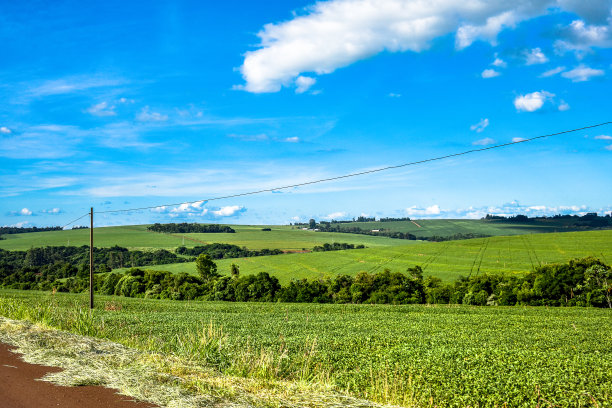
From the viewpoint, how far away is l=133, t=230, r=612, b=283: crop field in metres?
78.1

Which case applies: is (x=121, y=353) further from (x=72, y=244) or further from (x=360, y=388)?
(x=72, y=244)

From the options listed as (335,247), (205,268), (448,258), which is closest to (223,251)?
(335,247)

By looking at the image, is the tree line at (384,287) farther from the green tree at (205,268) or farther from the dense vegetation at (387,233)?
the dense vegetation at (387,233)

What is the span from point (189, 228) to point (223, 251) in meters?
39.3

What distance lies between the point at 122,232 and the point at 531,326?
13814 cm

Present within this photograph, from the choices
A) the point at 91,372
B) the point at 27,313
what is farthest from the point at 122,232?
the point at 91,372

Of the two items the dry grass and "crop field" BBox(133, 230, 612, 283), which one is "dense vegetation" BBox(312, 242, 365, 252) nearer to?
"crop field" BBox(133, 230, 612, 283)

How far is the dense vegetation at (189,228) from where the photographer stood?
487ft

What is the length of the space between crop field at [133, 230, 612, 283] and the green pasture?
27427 mm

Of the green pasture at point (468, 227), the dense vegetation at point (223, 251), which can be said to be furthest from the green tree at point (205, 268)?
the green pasture at point (468, 227)

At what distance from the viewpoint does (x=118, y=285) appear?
245 feet

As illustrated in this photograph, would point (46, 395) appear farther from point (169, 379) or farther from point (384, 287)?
point (384, 287)

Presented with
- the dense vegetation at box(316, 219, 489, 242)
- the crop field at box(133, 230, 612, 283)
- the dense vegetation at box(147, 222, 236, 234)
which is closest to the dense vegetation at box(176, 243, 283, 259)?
the crop field at box(133, 230, 612, 283)

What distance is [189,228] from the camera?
154 m
